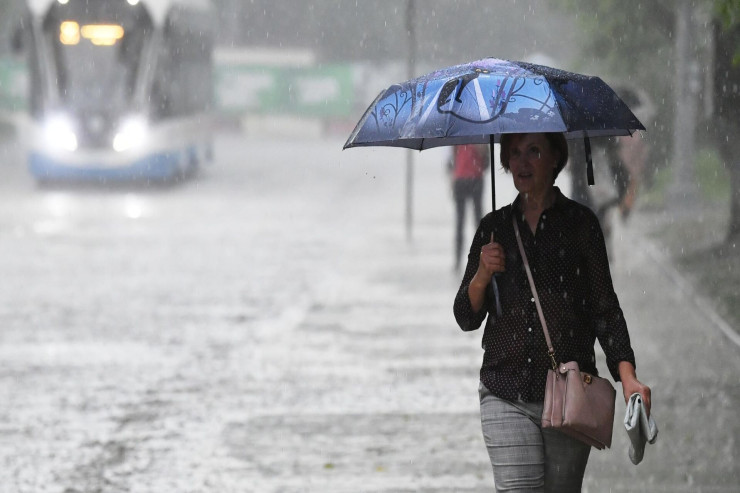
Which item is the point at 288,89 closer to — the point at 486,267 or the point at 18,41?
the point at 18,41

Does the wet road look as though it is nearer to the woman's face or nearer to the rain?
the rain

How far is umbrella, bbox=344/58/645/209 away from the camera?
4012 mm

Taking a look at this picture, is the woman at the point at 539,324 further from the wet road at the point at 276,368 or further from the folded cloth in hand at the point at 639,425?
the wet road at the point at 276,368

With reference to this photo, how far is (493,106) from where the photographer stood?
4.05 metres

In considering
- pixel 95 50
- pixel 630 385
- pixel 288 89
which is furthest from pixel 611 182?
pixel 288 89

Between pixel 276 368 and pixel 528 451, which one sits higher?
pixel 528 451

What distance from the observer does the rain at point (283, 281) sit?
280 inches

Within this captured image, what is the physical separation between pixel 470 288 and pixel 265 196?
23.0 meters

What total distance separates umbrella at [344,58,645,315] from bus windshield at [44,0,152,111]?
25019mm

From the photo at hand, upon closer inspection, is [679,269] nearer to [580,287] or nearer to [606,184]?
[606,184]

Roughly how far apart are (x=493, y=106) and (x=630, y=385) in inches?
34.8

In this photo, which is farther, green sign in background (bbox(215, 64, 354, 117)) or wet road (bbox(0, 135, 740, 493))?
green sign in background (bbox(215, 64, 354, 117))

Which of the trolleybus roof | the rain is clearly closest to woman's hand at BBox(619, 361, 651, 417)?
the rain

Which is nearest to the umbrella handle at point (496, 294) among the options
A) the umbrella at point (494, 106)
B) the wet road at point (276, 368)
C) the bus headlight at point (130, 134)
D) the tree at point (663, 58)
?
the umbrella at point (494, 106)
